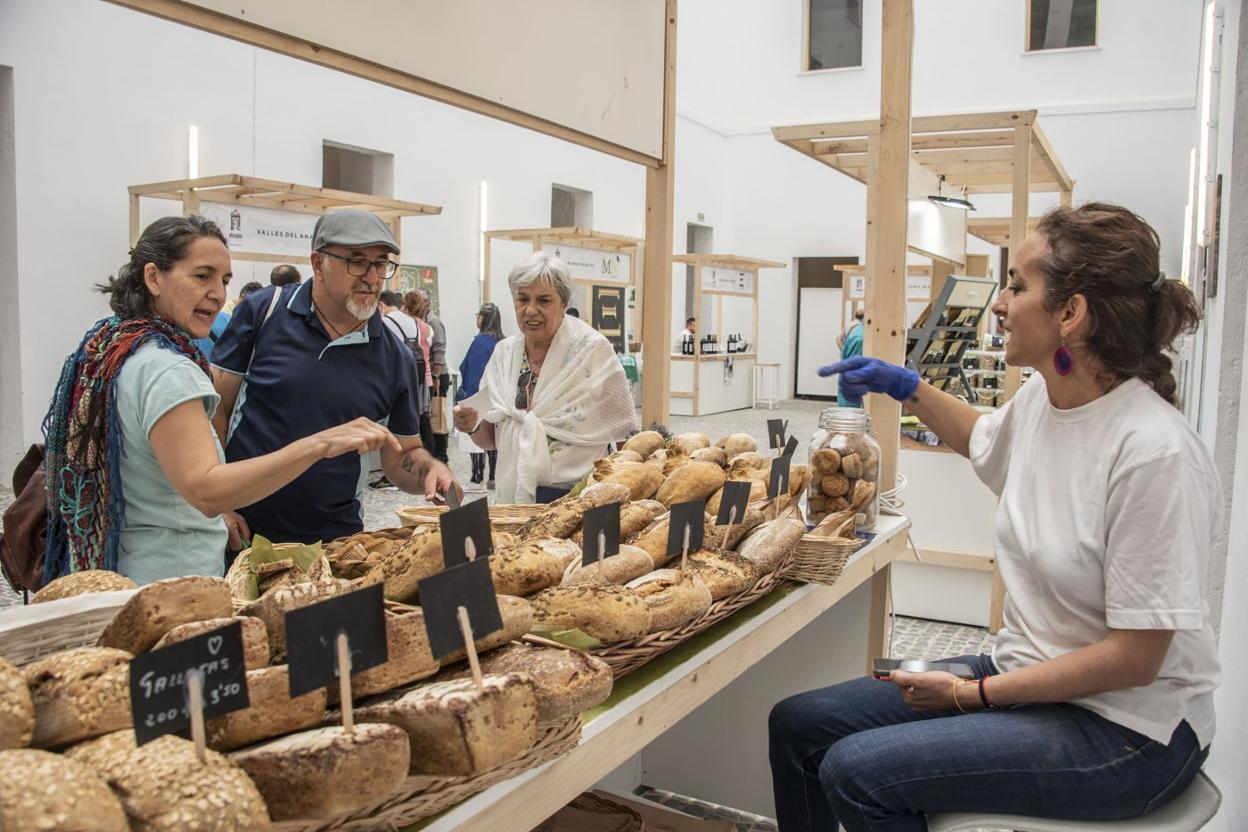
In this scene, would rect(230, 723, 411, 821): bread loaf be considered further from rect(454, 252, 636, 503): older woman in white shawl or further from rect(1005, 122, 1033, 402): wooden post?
rect(1005, 122, 1033, 402): wooden post

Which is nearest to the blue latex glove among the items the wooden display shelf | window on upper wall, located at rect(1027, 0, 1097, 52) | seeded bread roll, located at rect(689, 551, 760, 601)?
the wooden display shelf

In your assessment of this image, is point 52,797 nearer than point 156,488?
Yes

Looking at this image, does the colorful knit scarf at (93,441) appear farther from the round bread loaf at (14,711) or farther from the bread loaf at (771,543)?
the bread loaf at (771,543)

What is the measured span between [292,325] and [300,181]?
738 centimetres

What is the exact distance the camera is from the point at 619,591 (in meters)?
1.46

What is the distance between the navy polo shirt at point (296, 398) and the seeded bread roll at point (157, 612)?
1.20 m

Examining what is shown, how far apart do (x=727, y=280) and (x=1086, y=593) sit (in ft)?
42.2

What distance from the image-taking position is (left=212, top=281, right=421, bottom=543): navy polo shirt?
232 centimetres

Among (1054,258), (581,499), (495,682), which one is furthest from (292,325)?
(1054,258)

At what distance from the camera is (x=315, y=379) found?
2.34 m

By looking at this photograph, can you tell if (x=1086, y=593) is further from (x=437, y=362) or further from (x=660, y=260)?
(x=437, y=362)

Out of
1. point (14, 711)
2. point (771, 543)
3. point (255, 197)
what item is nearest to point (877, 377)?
point (771, 543)

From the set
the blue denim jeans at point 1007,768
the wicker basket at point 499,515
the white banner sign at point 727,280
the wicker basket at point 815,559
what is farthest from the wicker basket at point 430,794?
the white banner sign at point 727,280

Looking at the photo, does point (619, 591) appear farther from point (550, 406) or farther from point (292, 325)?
point (550, 406)
